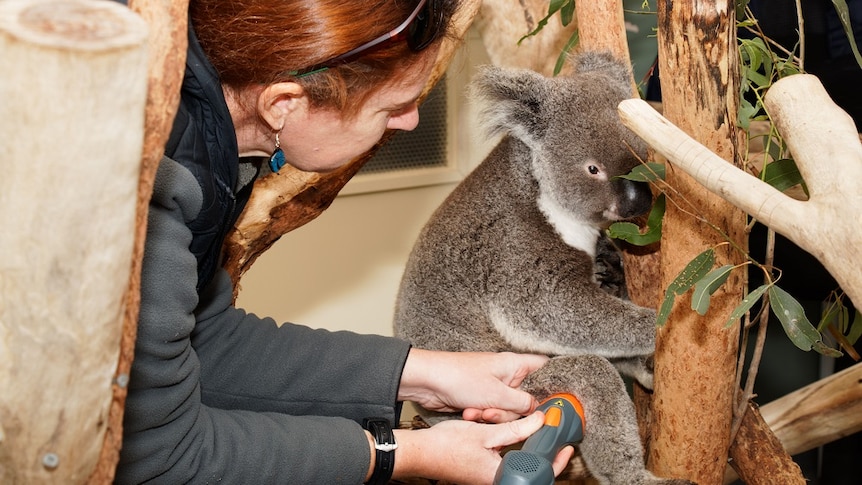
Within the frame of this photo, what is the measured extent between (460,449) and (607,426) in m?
0.35

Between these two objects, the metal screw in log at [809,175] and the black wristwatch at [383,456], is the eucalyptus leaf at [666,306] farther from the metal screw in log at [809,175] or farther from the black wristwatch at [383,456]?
the black wristwatch at [383,456]

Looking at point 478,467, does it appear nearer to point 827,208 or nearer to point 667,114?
point 667,114

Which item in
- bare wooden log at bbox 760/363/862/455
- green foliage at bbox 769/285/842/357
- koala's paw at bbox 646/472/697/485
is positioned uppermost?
green foliage at bbox 769/285/842/357

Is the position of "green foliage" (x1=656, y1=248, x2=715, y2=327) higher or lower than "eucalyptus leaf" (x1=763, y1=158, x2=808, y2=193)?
lower

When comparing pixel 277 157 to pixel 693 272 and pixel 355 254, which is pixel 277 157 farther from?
pixel 355 254

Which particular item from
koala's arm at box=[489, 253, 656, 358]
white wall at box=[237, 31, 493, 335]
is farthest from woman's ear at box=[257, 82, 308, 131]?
white wall at box=[237, 31, 493, 335]

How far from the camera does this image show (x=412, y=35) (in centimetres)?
116

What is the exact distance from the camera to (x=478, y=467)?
143 cm

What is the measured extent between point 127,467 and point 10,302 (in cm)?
60

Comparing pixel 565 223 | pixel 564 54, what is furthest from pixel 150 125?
pixel 564 54

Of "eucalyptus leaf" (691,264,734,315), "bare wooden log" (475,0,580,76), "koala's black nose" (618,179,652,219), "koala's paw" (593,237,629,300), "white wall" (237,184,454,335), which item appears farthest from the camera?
"white wall" (237,184,454,335)

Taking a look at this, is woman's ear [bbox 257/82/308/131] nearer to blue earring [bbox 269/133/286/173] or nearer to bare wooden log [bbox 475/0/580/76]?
blue earring [bbox 269/133/286/173]

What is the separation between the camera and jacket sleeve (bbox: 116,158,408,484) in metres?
1.03

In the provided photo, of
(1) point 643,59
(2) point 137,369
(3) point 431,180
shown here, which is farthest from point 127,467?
(3) point 431,180
